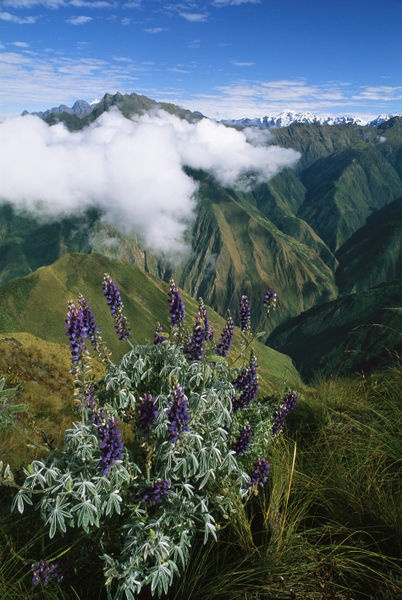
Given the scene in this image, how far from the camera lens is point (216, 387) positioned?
4746 millimetres

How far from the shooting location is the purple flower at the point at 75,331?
15.8ft

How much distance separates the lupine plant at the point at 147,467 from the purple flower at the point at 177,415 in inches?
0.4

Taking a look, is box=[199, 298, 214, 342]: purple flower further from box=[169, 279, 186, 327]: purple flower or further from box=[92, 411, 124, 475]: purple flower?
box=[92, 411, 124, 475]: purple flower

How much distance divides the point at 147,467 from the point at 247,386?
80.5 inches

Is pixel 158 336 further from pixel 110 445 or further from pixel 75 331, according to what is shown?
pixel 110 445

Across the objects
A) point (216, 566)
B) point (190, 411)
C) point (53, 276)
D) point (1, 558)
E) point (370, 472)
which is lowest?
point (53, 276)

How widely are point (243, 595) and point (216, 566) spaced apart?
0.47 m

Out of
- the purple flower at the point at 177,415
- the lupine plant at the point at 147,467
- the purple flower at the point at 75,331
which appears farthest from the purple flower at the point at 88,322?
the purple flower at the point at 177,415

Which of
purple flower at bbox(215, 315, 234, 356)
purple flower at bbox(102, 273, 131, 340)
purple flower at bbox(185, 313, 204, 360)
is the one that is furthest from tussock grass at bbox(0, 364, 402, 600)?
purple flower at bbox(102, 273, 131, 340)

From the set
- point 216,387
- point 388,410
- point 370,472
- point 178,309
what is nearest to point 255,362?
point 216,387

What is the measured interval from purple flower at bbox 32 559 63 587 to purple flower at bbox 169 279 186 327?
3146 millimetres

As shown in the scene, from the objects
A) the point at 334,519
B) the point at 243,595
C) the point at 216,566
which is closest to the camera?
the point at 243,595

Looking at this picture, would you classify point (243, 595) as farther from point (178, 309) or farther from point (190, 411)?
point (178, 309)

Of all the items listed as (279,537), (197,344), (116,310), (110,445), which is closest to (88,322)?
(116,310)
